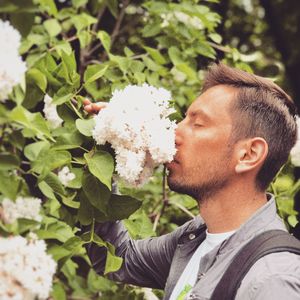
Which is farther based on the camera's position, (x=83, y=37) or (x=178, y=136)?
(x=83, y=37)

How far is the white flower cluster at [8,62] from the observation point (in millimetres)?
1136

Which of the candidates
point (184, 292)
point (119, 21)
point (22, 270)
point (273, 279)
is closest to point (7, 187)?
point (22, 270)

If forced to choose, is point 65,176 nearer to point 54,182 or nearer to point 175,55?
point 54,182

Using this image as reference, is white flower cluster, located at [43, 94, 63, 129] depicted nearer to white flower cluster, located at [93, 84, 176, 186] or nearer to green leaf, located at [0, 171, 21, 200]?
white flower cluster, located at [93, 84, 176, 186]

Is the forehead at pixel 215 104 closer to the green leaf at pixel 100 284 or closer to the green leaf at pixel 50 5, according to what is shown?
the green leaf at pixel 50 5

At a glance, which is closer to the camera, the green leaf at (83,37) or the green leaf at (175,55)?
the green leaf at (83,37)

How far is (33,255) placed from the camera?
48.0 inches

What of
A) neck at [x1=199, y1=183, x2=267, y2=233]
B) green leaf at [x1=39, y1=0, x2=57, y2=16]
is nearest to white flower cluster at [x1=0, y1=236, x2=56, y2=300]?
neck at [x1=199, y1=183, x2=267, y2=233]

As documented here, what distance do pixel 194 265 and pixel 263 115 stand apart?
58 cm

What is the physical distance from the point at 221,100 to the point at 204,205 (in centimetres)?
38

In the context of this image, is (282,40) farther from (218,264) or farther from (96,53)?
(218,264)

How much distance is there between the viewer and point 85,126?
69.6 inches

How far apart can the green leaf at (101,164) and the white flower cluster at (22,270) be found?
45 cm

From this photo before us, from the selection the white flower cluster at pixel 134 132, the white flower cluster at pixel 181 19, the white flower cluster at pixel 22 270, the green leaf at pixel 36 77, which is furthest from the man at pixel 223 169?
the white flower cluster at pixel 181 19
